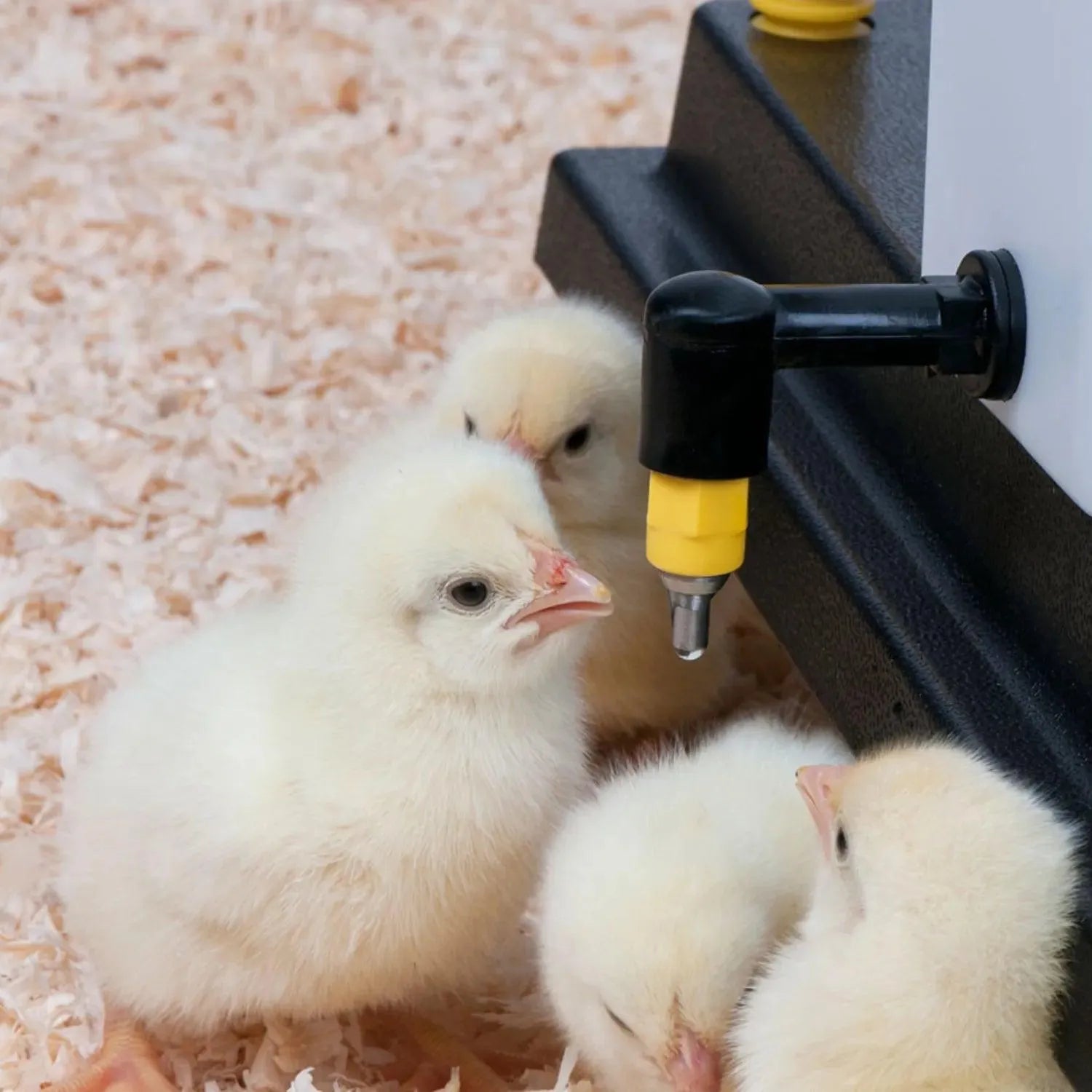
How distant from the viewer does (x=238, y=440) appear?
85.4 inches

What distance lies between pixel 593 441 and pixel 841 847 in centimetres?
62

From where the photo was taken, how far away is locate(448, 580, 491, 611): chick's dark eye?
4.47 feet

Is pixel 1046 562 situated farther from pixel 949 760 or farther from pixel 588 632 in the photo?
pixel 588 632

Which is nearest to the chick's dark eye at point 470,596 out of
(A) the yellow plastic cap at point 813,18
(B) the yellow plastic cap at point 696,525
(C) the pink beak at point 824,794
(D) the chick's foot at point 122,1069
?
(B) the yellow plastic cap at point 696,525

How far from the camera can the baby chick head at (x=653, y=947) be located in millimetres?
1223

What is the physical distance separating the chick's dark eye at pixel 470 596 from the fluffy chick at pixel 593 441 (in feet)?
1.06

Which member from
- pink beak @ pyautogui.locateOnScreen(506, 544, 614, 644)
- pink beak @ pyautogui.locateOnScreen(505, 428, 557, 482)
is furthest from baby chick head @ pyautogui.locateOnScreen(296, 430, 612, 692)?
pink beak @ pyautogui.locateOnScreen(505, 428, 557, 482)

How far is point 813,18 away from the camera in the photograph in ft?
6.28

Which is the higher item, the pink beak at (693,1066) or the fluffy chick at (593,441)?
the fluffy chick at (593,441)

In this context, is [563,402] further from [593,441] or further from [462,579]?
[462,579]

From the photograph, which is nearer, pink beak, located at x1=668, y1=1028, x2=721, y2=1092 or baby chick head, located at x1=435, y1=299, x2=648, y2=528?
pink beak, located at x1=668, y1=1028, x2=721, y2=1092

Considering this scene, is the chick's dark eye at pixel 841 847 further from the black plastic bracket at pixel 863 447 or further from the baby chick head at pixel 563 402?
the baby chick head at pixel 563 402

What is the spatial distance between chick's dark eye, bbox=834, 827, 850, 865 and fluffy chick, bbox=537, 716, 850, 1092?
0.31ft

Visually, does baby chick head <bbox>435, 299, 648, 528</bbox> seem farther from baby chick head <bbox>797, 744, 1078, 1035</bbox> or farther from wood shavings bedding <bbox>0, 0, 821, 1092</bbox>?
baby chick head <bbox>797, 744, 1078, 1035</bbox>
